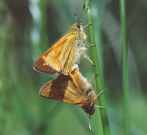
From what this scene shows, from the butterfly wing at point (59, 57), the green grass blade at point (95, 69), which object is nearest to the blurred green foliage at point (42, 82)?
the green grass blade at point (95, 69)

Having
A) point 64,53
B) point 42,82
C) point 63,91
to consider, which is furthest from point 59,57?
point 42,82

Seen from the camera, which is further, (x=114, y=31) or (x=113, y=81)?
(x=113, y=81)

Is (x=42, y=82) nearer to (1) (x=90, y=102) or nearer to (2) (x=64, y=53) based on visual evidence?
(2) (x=64, y=53)

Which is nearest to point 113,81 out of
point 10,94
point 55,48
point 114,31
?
point 114,31

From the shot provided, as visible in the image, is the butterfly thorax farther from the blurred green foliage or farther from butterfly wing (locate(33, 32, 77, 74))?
the blurred green foliage

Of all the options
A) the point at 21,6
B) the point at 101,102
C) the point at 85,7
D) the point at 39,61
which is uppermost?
the point at 21,6

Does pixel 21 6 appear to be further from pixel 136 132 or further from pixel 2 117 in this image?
pixel 136 132

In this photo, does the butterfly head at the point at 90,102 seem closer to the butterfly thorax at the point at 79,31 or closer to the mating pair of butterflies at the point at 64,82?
the mating pair of butterflies at the point at 64,82

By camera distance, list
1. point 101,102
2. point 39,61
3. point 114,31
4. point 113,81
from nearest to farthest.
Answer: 1. point 101,102
2. point 39,61
3. point 114,31
4. point 113,81
